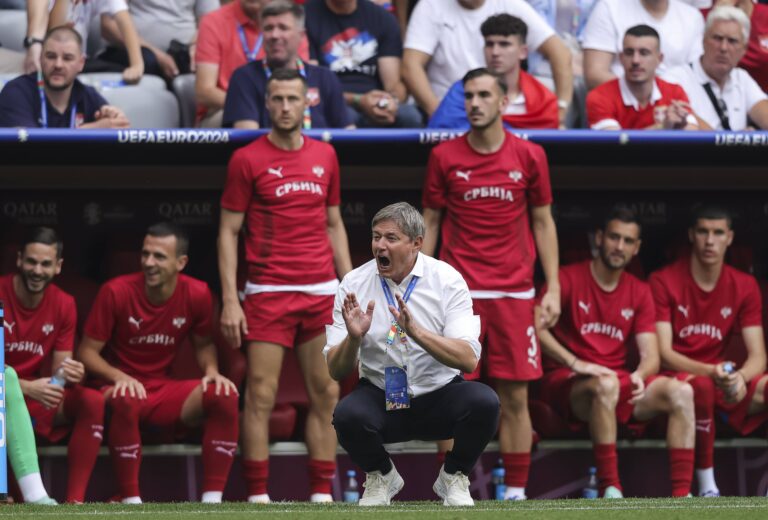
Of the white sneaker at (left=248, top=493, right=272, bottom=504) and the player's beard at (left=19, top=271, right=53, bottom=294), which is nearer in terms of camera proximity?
the white sneaker at (left=248, top=493, right=272, bottom=504)

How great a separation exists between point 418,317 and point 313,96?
2319 millimetres

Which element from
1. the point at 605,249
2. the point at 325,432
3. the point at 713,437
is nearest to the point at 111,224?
the point at 325,432

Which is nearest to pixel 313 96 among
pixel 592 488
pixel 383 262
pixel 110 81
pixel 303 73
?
pixel 303 73

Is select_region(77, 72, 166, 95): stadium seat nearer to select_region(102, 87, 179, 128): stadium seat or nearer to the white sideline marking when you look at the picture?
select_region(102, 87, 179, 128): stadium seat

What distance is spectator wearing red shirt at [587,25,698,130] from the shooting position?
26.5ft

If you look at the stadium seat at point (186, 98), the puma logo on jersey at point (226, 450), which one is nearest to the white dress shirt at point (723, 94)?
the stadium seat at point (186, 98)

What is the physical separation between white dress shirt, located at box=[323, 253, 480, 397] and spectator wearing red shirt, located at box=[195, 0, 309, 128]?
2389 millimetres

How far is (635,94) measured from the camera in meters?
8.16

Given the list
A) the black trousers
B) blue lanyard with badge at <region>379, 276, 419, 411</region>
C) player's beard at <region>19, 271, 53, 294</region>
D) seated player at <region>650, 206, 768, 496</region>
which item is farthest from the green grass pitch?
seated player at <region>650, 206, 768, 496</region>

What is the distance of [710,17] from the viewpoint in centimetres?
848

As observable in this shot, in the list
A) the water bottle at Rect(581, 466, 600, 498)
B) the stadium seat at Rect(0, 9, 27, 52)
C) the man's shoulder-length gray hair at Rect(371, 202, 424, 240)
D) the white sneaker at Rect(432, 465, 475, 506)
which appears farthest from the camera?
the stadium seat at Rect(0, 9, 27, 52)

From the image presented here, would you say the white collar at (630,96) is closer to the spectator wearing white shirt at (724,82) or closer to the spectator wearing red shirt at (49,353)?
the spectator wearing white shirt at (724,82)

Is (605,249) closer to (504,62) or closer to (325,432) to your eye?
(504,62)

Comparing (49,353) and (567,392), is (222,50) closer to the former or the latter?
(49,353)
